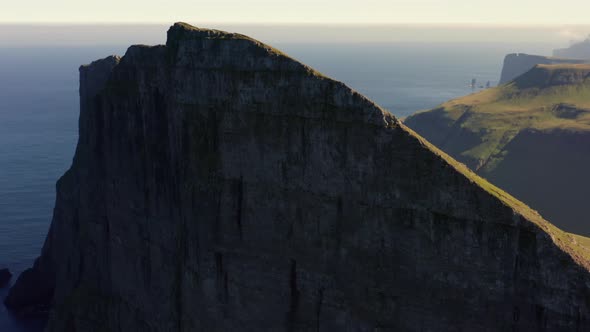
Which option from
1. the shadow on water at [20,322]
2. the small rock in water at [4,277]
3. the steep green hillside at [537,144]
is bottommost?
the shadow on water at [20,322]

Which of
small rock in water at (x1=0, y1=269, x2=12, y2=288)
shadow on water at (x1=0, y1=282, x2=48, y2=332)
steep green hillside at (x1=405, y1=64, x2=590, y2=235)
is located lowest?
shadow on water at (x1=0, y1=282, x2=48, y2=332)

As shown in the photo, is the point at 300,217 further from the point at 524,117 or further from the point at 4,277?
the point at 524,117

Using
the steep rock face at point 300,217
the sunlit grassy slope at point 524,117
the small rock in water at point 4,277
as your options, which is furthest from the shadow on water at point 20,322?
the sunlit grassy slope at point 524,117

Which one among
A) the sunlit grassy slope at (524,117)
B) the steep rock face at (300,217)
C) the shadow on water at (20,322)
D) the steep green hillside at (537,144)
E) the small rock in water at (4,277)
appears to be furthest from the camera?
the sunlit grassy slope at (524,117)

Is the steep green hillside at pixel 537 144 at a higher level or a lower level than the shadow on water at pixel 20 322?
higher

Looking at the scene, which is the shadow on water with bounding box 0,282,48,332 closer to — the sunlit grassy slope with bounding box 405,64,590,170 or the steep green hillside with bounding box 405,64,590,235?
the steep green hillside with bounding box 405,64,590,235

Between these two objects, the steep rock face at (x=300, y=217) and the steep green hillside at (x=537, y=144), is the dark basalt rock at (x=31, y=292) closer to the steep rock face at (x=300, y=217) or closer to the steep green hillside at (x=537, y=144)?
the steep rock face at (x=300, y=217)

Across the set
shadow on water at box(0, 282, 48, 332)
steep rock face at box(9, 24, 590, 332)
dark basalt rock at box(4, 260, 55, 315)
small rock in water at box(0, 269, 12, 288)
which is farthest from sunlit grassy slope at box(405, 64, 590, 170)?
steep rock face at box(9, 24, 590, 332)
